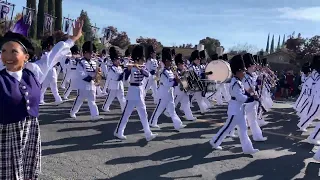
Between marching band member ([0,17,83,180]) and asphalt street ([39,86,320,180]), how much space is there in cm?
202

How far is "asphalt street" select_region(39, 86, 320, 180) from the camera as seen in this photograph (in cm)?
584

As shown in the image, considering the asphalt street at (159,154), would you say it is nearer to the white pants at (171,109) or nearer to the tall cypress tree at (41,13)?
the white pants at (171,109)

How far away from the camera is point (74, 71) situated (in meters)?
11.0

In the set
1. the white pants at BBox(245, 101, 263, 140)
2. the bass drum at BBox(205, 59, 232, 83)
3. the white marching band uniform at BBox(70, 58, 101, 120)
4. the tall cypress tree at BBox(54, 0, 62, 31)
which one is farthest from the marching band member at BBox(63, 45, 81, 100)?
the tall cypress tree at BBox(54, 0, 62, 31)

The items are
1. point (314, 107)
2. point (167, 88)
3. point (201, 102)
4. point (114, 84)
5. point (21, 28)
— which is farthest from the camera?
point (201, 102)

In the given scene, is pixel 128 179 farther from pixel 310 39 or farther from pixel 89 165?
pixel 310 39

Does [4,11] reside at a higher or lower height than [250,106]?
higher

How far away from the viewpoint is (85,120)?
946 cm

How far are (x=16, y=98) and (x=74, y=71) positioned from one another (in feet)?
26.2

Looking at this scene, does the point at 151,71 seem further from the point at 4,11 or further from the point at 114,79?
the point at 4,11

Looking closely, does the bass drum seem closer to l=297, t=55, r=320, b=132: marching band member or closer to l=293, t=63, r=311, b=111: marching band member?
l=297, t=55, r=320, b=132: marching band member

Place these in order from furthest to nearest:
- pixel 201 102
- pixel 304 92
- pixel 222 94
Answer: pixel 222 94
pixel 304 92
pixel 201 102

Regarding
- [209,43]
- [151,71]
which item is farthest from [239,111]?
[209,43]

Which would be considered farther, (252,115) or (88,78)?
(88,78)
